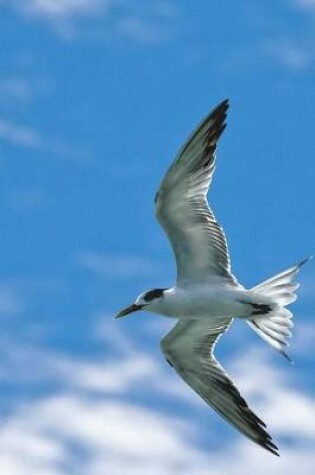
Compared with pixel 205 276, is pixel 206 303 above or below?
below

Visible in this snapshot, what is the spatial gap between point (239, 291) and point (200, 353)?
5.70 feet

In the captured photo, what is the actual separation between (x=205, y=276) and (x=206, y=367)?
170cm

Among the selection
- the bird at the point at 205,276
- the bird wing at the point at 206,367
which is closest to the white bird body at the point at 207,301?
the bird at the point at 205,276

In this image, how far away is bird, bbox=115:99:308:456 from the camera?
1653cm

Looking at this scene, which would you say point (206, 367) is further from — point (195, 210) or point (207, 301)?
point (195, 210)

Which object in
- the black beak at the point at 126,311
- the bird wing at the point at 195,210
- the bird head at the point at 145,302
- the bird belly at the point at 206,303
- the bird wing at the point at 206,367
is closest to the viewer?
the bird wing at the point at 195,210

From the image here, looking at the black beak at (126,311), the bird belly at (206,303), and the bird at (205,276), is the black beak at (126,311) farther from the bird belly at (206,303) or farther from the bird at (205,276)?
the bird belly at (206,303)

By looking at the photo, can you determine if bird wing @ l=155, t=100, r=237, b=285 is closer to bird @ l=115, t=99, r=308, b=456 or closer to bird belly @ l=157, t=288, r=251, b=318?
bird @ l=115, t=99, r=308, b=456

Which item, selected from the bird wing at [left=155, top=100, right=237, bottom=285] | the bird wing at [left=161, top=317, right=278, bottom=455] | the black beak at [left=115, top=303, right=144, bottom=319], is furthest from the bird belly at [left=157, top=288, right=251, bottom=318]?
the bird wing at [left=161, top=317, right=278, bottom=455]

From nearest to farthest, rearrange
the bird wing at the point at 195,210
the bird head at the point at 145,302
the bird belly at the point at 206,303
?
the bird wing at the point at 195,210, the bird belly at the point at 206,303, the bird head at the point at 145,302

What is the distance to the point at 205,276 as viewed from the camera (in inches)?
672

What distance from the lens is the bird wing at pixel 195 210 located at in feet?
54.1

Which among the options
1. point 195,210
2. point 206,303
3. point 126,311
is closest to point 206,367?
point 126,311

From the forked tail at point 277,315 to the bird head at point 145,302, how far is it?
121 cm
